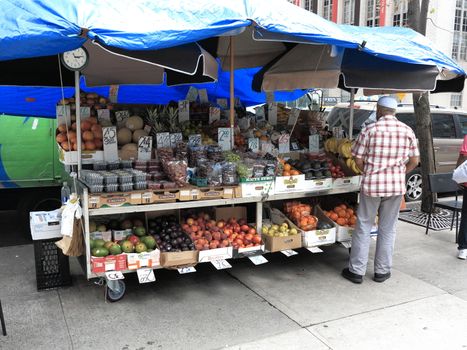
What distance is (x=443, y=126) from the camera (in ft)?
31.3

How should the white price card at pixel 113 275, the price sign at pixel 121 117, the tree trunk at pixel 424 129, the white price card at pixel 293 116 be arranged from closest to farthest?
the white price card at pixel 113 275
the price sign at pixel 121 117
the white price card at pixel 293 116
the tree trunk at pixel 424 129

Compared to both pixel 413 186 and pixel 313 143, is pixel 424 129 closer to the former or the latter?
pixel 413 186

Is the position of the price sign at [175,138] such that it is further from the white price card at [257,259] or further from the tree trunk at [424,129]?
the tree trunk at [424,129]

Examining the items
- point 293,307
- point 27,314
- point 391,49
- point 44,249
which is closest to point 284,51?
point 391,49

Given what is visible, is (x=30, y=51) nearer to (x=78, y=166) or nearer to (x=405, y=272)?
(x=78, y=166)

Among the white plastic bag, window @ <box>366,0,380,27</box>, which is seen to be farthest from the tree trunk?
window @ <box>366,0,380,27</box>

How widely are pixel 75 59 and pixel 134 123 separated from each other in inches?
46.3

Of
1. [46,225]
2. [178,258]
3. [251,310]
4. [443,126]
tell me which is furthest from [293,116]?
[443,126]

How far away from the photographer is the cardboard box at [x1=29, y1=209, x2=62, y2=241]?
4363 mm

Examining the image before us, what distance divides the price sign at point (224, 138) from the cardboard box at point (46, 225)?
1944 millimetres

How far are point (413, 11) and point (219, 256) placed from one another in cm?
592

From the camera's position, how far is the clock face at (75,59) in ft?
13.2

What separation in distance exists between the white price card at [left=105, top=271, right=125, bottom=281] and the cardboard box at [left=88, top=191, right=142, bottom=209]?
617 millimetres

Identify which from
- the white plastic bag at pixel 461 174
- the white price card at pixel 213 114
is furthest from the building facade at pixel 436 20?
the white price card at pixel 213 114
